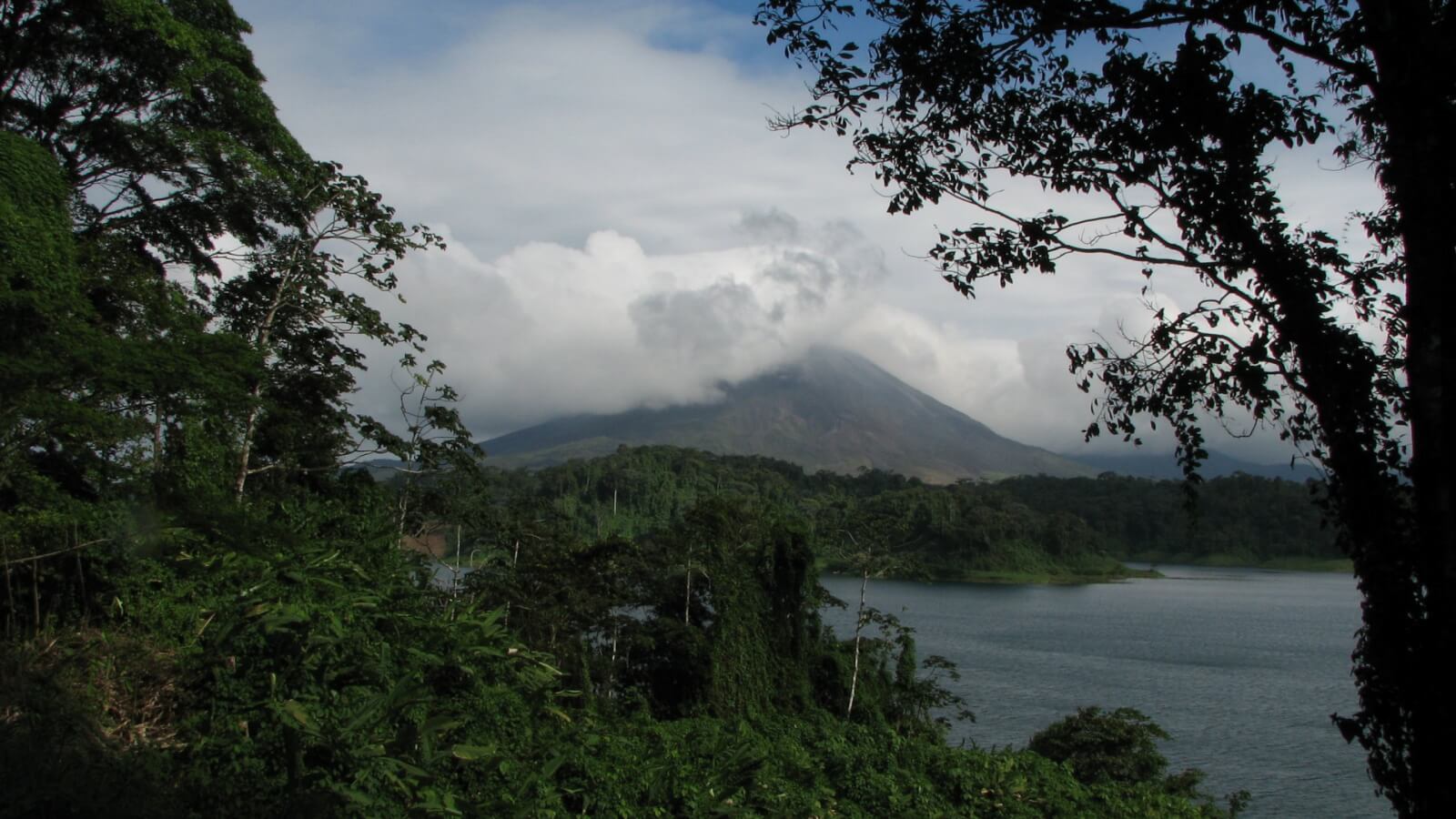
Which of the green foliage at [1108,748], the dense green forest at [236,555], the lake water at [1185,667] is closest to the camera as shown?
the dense green forest at [236,555]

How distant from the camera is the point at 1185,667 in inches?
1375

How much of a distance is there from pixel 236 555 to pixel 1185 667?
3688cm

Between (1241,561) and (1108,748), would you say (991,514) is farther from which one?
(1108,748)

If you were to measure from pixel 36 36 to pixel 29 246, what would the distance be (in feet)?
15.1

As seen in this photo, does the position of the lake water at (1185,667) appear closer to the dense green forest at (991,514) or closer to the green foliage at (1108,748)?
the green foliage at (1108,748)

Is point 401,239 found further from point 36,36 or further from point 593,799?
point 593,799

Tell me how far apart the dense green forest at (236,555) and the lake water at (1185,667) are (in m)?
7.65

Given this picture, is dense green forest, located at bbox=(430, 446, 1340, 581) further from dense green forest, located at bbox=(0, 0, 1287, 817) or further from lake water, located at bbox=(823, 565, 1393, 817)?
dense green forest, located at bbox=(0, 0, 1287, 817)

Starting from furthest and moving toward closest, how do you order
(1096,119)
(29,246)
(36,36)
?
(36,36) → (29,246) → (1096,119)

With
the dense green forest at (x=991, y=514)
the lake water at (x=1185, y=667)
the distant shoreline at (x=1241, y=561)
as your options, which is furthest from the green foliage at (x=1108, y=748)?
the distant shoreline at (x=1241, y=561)

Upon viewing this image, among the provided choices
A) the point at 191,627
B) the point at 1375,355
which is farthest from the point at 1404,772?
the point at 191,627

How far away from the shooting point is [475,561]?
20.5 m

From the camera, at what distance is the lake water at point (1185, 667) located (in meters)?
22.3

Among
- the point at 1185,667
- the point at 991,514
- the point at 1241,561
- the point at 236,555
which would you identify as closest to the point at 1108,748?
the point at 236,555
